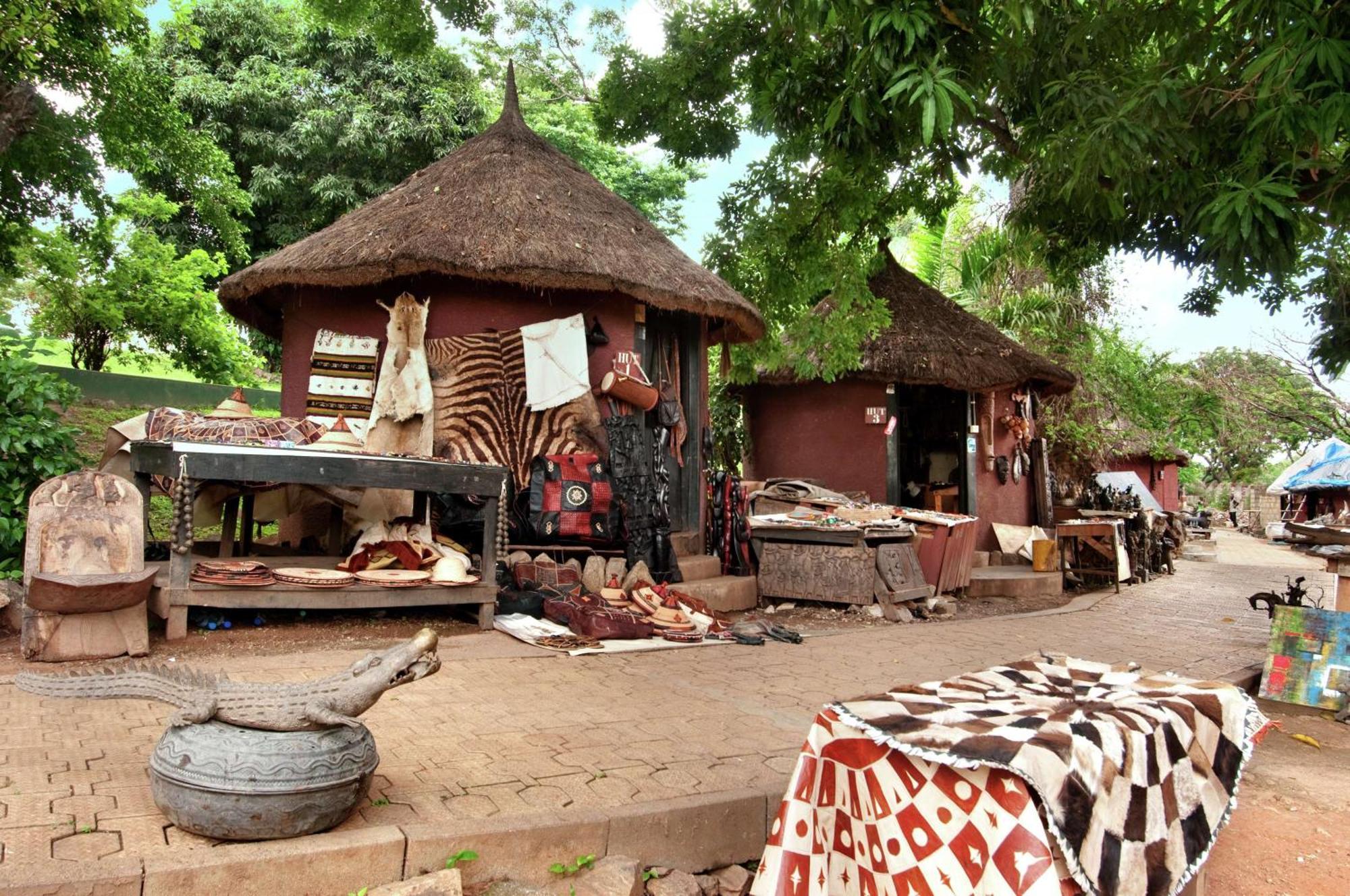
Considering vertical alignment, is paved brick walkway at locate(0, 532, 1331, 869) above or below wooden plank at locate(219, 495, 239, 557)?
below

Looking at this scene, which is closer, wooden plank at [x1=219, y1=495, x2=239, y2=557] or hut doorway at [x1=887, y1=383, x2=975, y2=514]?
wooden plank at [x1=219, y1=495, x2=239, y2=557]

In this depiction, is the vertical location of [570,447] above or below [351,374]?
below

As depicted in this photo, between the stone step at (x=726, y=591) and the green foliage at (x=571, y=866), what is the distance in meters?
4.86

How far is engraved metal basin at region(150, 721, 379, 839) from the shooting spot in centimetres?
254

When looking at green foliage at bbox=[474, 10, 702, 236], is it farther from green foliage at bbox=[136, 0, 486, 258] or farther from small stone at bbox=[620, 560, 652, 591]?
small stone at bbox=[620, 560, 652, 591]

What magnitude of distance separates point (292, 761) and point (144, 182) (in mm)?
17148

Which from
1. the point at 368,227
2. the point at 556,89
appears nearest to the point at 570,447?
the point at 368,227

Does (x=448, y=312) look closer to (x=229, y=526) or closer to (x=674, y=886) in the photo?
(x=229, y=526)

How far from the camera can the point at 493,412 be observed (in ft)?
26.1

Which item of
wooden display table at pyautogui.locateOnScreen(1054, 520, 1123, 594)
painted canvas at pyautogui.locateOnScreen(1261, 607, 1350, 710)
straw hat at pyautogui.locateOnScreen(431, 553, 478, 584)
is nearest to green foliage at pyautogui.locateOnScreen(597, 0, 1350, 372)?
painted canvas at pyautogui.locateOnScreen(1261, 607, 1350, 710)

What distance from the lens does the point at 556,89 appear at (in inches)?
754

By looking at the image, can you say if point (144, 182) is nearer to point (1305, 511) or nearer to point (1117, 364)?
point (1117, 364)

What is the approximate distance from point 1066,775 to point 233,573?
526 cm

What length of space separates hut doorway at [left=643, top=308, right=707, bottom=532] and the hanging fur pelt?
221cm
